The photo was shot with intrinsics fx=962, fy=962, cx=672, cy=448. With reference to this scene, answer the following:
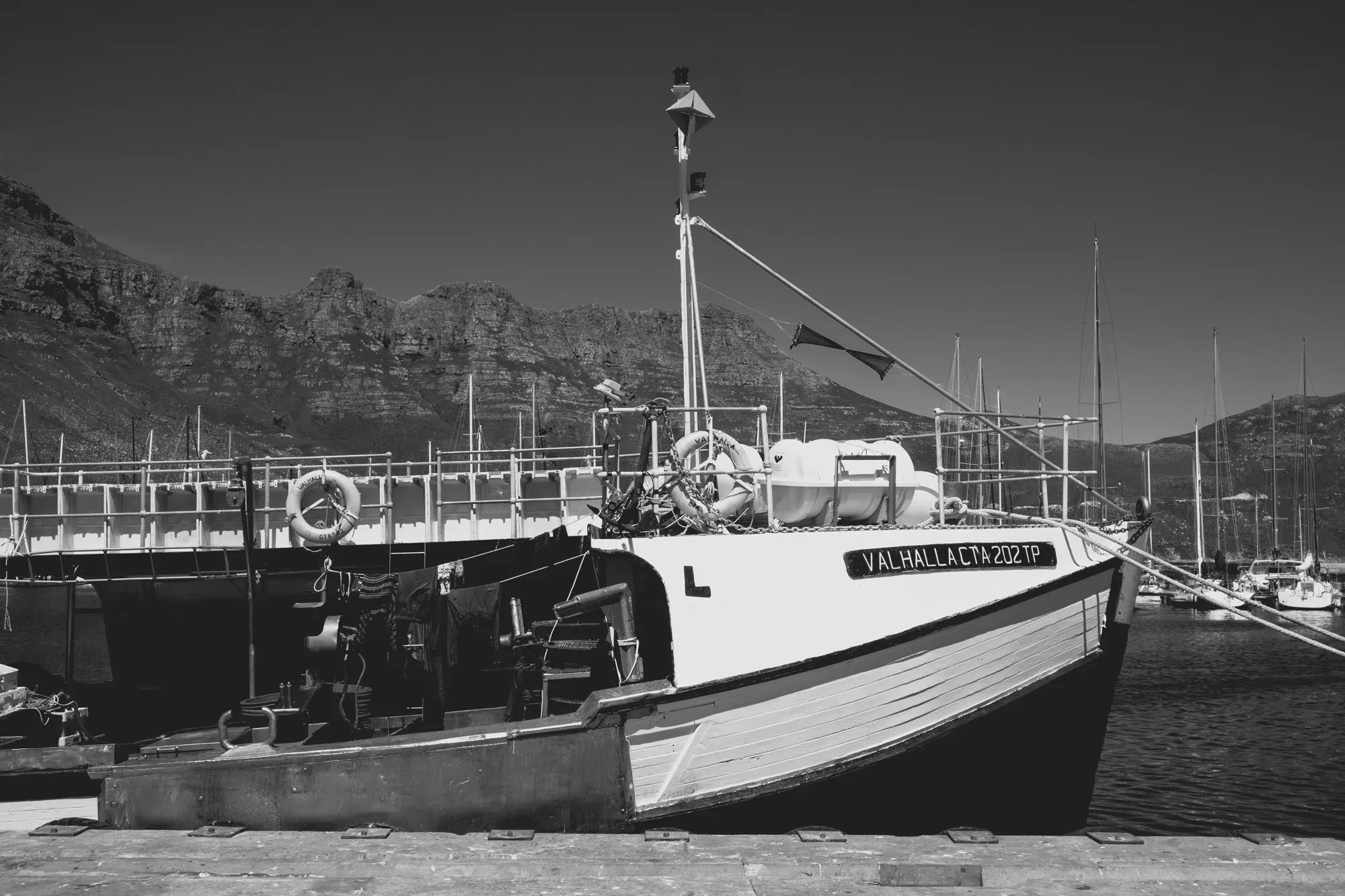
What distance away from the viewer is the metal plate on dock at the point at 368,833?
6.25 m

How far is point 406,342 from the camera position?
16912 cm

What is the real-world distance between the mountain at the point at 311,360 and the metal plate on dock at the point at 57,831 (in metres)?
102

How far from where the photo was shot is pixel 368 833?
6289 mm

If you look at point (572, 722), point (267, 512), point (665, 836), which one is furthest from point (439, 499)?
point (665, 836)

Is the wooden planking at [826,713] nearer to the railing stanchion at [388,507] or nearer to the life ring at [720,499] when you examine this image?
the life ring at [720,499]

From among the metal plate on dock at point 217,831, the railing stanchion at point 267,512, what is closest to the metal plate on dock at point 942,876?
the metal plate on dock at point 217,831

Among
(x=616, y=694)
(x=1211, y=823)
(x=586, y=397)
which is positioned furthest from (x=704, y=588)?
(x=586, y=397)

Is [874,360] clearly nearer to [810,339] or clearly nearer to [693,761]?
[810,339]

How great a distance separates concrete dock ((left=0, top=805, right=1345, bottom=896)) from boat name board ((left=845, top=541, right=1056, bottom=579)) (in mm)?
2366

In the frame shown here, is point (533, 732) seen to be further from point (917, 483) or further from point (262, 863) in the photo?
point (917, 483)

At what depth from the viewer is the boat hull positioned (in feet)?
24.5

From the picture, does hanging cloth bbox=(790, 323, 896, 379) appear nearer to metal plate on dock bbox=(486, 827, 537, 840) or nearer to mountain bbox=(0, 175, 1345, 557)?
metal plate on dock bbox=(486, 827, 537, 840)

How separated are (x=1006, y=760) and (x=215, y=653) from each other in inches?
370

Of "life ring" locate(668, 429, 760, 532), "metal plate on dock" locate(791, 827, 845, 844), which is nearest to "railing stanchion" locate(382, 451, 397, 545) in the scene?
"life ring" locate(668, 429, 760, 532)
